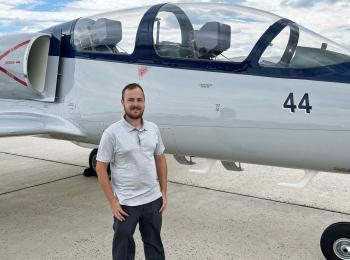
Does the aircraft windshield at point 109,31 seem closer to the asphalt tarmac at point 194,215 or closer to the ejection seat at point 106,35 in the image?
the ejection seat at point 106,35

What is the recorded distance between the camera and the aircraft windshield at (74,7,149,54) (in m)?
4.09

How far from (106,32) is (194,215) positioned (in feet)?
7.48

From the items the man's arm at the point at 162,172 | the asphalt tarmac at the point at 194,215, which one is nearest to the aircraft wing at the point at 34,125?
the asphalt tarmac at the point at 194,215

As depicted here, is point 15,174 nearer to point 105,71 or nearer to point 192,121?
point 105,71

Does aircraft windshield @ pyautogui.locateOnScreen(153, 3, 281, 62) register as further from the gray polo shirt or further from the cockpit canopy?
the gray polo shirt

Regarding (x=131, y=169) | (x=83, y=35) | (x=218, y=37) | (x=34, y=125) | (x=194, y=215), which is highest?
(x=218, y=37)

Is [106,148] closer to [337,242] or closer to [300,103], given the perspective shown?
[300,103]

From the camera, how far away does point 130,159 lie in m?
2.55

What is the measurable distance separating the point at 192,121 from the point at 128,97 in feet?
3.92

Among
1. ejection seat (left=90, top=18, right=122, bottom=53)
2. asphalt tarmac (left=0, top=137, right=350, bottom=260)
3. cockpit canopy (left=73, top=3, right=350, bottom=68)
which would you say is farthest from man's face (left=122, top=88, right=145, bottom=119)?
ejection seat (left=90, top=18, right=122, bottom=53)

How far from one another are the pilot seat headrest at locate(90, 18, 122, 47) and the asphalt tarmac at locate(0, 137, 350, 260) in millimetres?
1617

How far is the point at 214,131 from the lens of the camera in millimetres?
3518

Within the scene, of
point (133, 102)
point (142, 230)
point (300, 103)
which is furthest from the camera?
point (300, 103)

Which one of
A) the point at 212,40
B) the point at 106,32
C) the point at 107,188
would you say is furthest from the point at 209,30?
the point at 107,188
